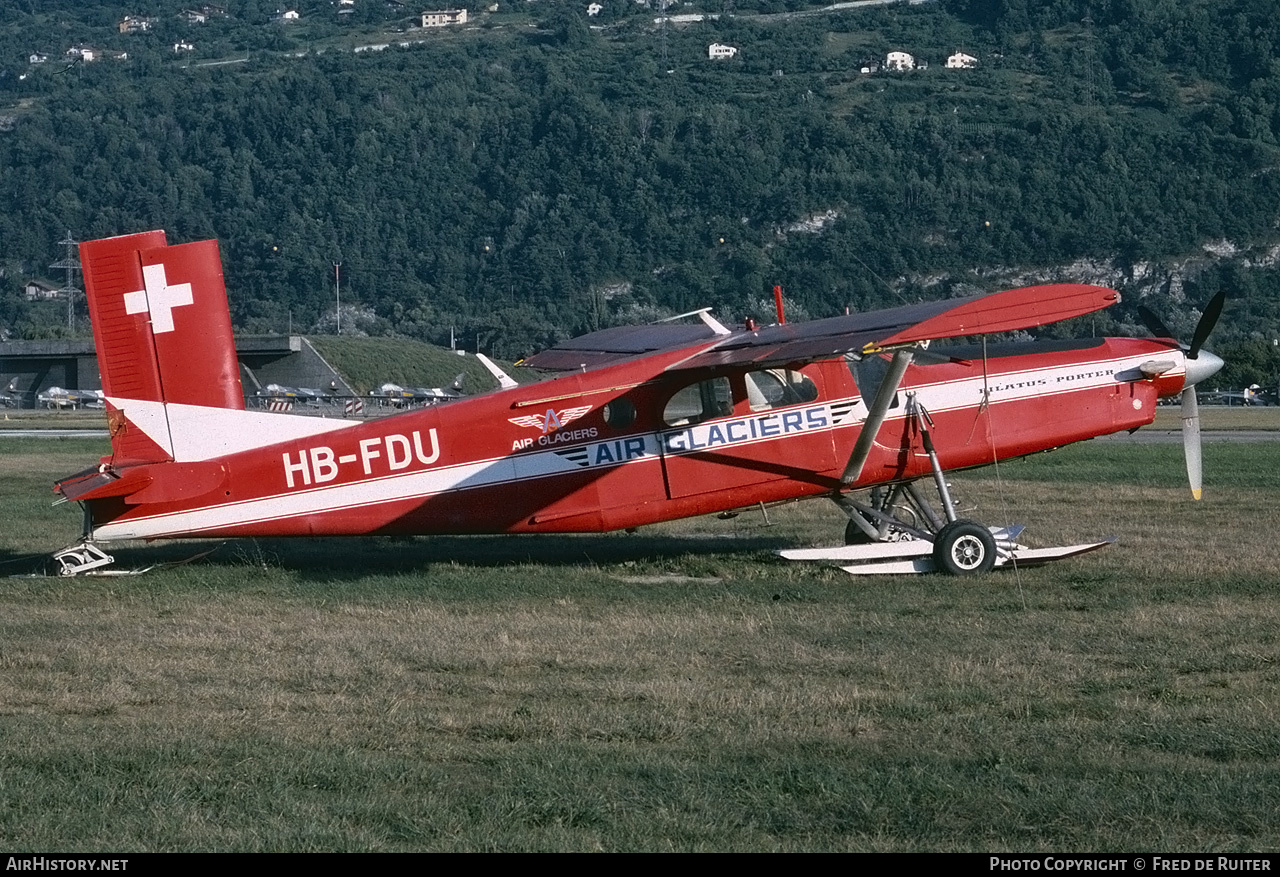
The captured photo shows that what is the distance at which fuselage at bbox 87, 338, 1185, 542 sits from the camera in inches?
527

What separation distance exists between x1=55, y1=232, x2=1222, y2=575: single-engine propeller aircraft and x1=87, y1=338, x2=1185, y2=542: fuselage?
2cm

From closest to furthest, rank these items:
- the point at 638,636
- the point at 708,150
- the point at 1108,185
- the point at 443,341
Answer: the point at 638,636
the point at 443,341
the point at 1108,185
the point at 708,150

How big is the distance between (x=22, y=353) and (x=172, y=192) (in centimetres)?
10519

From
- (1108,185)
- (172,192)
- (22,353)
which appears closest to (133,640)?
(22,353)

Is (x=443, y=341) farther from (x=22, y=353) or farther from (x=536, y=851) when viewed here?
(x=536, y=851)

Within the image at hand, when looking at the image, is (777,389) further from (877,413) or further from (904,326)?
(904,326)

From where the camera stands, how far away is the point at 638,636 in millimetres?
10656

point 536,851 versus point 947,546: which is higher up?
point 536,851

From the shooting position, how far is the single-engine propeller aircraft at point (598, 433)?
43.0ft

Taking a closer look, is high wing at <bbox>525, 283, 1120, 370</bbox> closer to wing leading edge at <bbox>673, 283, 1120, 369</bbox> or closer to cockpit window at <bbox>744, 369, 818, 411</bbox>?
wing leading edge at <bbox>673, 283, 1120, 369</bbox>

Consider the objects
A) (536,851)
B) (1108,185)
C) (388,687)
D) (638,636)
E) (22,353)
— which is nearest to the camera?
(536,851)

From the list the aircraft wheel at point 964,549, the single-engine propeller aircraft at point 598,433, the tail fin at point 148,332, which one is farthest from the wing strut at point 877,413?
the tail fin at point 148,332

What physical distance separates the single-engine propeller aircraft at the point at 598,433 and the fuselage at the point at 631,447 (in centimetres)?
2

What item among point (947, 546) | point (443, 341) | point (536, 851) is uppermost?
point (536, 851)
